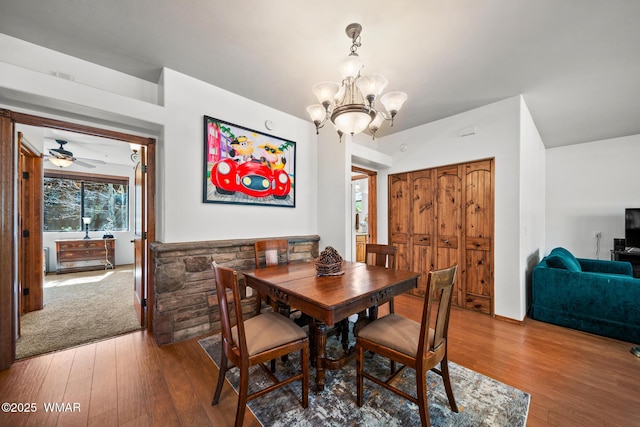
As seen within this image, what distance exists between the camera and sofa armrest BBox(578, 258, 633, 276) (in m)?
3.53

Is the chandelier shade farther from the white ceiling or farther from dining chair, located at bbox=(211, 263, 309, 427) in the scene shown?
dining chair, located at bbox=(211, 263, 309, 427)

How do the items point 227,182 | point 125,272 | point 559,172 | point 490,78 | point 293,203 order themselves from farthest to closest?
point 125,272 → point 559,172 → point 293,203 → point 227,182 → point 490,78

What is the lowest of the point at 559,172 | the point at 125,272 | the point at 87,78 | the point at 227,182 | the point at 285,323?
the point at 125,272

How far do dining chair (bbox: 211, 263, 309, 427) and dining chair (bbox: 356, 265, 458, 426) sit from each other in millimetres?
419

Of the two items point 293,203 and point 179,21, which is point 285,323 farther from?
point 179,21

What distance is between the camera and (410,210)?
4098 mm

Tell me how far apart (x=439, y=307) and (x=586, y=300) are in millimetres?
2609

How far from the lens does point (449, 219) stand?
11.9 ft

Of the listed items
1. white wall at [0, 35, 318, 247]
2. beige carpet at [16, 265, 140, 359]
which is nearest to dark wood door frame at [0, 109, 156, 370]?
white wall at [0, 35, 318, 247]

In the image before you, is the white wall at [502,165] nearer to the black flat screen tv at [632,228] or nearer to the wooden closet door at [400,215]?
the wooden closet door at [400,215]

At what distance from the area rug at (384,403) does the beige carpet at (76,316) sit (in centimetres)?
184

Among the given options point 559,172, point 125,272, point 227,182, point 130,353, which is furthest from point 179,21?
point 559,172

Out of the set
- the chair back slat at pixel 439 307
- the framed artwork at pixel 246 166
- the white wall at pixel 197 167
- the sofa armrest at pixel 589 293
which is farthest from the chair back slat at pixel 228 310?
the sofa armrest at pixel 589 293

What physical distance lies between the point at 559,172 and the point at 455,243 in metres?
3.54
